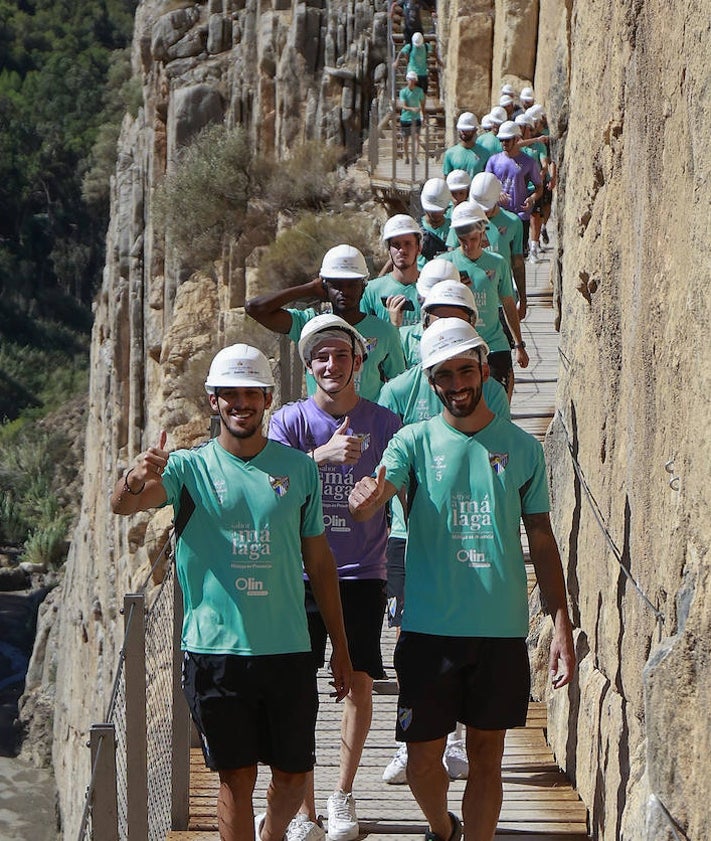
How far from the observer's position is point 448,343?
5.13 m

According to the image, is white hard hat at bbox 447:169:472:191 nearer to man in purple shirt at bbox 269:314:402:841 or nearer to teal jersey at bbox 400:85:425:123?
man in purple shirt at bbox 269:314:402:841

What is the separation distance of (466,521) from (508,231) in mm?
5461

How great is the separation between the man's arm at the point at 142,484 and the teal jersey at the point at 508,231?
5.71 metres

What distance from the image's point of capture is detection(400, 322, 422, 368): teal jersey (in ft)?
24.5

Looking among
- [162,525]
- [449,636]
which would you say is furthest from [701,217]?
[162,525]

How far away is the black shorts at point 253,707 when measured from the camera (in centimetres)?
487

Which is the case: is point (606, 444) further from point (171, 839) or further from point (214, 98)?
point (214, 98)

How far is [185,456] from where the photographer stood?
16.3 ft

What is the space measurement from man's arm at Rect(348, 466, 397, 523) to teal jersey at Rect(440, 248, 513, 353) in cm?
344

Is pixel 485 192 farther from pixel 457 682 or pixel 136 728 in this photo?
pixel 136 728

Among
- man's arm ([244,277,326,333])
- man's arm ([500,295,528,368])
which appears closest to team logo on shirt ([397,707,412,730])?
man's arm ([244,277,326,333])

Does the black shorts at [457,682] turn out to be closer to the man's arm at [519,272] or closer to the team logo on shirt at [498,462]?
the team logo on shirt at [498,462]

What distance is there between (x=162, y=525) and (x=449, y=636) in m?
18.5

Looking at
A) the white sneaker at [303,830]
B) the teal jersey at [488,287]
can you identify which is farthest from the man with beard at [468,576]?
the teal jersey at [488,287]
